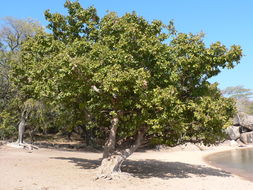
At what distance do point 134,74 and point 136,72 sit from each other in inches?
5.6

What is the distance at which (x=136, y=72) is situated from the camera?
11.5m

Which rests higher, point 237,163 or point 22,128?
point 22,128

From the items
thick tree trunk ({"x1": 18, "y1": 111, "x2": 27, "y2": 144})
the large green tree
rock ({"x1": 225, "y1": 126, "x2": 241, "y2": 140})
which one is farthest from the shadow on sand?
rock ({"x1": 225, "y1": 126, "x2": 241, "y2": 140})

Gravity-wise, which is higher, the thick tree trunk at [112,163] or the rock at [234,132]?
the rock at [234,132]

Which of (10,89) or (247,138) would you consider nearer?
(10,89)

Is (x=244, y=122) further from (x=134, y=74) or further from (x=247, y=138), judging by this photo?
(x=134, y=74)

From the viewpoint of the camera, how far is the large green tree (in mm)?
12109

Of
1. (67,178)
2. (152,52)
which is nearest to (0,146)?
(67,178)

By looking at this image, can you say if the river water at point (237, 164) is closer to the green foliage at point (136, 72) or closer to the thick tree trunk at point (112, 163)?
the green foliage at point (136, 72)

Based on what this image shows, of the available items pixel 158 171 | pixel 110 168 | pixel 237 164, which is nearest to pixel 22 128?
pixel 158 171

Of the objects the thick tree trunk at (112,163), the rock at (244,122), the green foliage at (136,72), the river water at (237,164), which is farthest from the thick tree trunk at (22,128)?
the rock at (244,122)

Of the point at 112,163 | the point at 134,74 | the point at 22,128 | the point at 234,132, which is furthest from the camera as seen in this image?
the point at 234,132

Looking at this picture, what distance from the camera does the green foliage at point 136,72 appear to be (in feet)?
39.7

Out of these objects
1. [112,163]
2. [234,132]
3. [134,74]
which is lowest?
[112,163]
